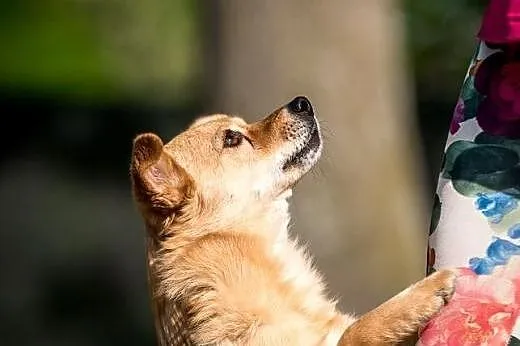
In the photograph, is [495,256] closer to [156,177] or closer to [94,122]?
[156,177]

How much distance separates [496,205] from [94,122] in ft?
32.7

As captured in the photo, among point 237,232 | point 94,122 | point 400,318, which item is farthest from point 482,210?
point 94,122

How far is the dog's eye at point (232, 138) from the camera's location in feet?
16.9

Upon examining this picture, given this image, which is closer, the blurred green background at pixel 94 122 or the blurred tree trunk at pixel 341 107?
the blurred tree trunk at pixel 341 107

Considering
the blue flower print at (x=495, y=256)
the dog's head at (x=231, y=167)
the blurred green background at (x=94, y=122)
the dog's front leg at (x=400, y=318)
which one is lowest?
the blurred green background at (x=94, y=122)

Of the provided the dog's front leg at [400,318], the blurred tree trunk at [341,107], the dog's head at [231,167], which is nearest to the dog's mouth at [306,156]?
the dog's head at [231,167]

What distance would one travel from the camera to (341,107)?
307 inches

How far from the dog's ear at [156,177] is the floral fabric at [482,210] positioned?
1.22 m

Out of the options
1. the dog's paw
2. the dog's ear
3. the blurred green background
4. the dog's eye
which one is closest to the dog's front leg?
the dog's paw

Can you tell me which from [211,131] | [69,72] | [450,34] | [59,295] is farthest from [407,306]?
[69,72]

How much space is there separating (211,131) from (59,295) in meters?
6.28

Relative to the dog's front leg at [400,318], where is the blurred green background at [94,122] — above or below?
below

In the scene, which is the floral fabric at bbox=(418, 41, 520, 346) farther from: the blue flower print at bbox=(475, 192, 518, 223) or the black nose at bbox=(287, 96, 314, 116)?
the black nose at bbox=(287, 96, 314, 116)

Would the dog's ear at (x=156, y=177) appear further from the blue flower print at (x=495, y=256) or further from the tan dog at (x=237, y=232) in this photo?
the blue flower print at (x=495, y=256)
